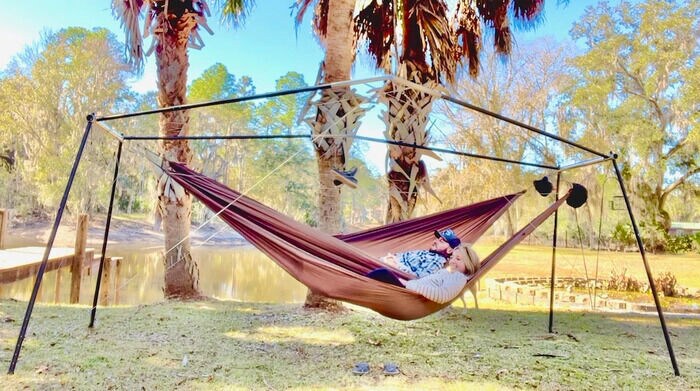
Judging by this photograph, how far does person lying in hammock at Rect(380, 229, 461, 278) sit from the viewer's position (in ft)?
7.23

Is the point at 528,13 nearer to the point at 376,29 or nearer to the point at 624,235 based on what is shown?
the point at 376,29

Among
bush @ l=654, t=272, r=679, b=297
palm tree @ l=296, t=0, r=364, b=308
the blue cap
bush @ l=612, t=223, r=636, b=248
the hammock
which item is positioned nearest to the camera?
the hammock

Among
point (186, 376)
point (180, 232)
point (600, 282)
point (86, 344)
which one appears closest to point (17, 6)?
point (180, 232)

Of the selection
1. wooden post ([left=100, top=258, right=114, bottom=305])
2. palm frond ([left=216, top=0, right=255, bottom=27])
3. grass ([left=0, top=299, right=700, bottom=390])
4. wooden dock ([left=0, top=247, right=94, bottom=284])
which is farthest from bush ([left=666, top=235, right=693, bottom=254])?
wooden dock ([left=0, top=247, right=94, bottom=284])

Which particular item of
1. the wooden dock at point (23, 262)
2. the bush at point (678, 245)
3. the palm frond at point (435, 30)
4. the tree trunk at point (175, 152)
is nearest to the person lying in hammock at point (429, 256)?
the palm frond at point (435, 30)

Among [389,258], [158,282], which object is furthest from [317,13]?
[158,282]

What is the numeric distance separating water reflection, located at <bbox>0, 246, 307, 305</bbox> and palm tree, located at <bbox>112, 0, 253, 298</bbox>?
43.3 inches

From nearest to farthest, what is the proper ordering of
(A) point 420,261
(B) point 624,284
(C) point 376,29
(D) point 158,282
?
(A) point 420,261 < (C) point 376,29 < (B) point 624,284 < (D) point 158,282

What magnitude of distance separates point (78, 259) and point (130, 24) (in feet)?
7.30

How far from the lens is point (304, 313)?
297cm

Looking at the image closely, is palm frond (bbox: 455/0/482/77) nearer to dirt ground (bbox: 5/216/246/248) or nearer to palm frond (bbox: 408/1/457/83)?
palm frond (bbox: 408/1/457/83)

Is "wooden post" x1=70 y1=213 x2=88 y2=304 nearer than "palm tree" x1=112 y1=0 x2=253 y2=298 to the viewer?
No

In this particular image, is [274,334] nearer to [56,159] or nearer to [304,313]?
[304,313]

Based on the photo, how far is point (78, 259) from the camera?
3.94 m
